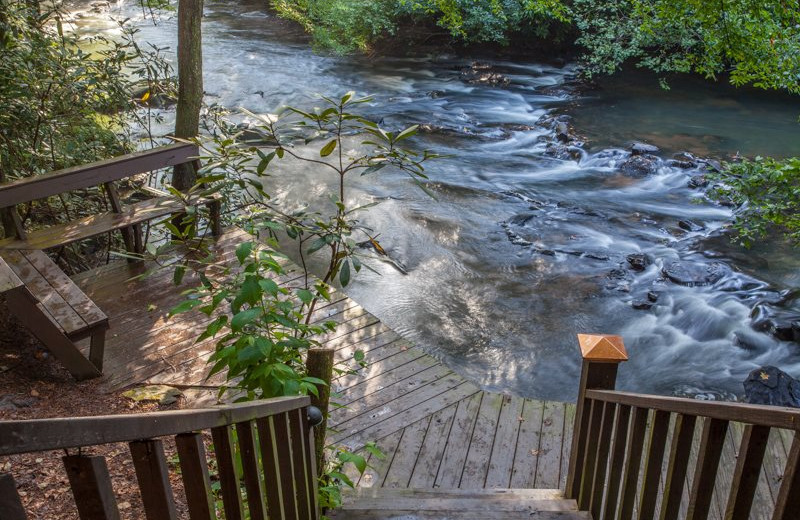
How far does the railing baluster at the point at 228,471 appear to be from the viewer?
1.55 metres

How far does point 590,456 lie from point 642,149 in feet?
34.3

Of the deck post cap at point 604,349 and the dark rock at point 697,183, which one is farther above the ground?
the deck post cap at point 604,349

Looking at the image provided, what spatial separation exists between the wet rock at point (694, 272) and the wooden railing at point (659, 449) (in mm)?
5230

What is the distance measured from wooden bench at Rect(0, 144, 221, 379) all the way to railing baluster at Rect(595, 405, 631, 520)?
2272mm

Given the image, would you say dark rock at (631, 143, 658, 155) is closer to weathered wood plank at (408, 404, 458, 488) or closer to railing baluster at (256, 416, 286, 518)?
weathered wood plank at (408, 404, 458, 488)

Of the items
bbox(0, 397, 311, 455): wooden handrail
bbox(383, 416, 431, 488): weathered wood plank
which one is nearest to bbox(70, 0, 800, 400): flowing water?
bbox(383, 416, 431, 488): weathered wood plank

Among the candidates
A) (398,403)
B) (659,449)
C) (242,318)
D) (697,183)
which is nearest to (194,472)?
(242,318)

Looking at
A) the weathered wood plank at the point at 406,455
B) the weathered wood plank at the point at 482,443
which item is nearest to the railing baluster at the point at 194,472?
the weathered wood plank at the point at 406,455

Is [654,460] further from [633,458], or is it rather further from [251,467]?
[251,467]

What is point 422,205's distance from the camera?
33.9 feet

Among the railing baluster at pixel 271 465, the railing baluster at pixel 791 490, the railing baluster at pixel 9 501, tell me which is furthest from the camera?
the railing baluster at pixel 271 465

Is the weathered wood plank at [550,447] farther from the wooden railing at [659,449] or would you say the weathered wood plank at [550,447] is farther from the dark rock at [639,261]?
the dark rock at [639,261]

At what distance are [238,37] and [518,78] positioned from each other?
8116mm

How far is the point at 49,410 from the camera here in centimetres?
402
